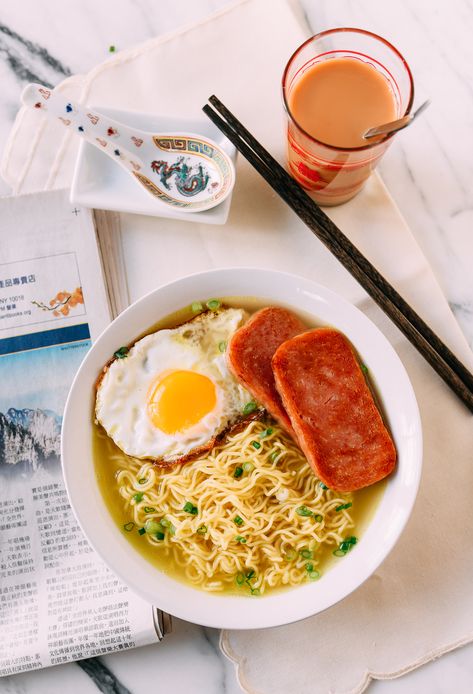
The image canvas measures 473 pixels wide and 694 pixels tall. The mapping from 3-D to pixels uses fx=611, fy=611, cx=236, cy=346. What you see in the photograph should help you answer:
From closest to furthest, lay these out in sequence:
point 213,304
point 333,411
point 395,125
→ 1. point 395,125
2. point 333,411
3. point 213,304

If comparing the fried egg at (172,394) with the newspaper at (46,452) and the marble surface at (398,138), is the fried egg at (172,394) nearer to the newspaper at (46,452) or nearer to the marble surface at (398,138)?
the newspaper at (46,452)

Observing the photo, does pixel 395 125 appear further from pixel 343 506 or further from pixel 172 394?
pixel 343 506

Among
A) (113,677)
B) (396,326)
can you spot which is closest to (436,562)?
(396,326)

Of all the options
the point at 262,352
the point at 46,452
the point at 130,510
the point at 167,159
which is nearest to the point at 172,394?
the point at 262,352

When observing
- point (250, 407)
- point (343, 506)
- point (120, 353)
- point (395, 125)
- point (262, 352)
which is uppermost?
point (395, 125)

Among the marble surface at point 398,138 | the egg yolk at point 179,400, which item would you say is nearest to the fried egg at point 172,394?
the egg yolk at point 179,400

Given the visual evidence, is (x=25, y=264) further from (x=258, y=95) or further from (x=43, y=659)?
(x=43, y=659)

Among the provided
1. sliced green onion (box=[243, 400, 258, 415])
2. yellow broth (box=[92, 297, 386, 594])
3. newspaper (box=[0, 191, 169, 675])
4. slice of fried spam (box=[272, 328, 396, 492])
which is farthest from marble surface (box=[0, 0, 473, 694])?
sliced green onion (box=[243, 400, 258, 415])
